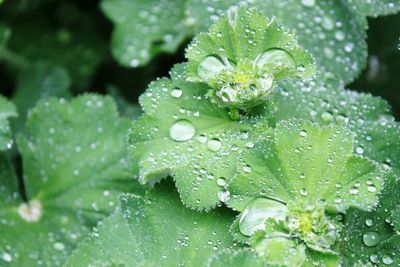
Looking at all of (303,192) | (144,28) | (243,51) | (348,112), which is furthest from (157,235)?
(144,28)

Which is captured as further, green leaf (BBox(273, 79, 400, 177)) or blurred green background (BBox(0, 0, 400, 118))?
blurred green background (BBox(0, 0, 400, 118))

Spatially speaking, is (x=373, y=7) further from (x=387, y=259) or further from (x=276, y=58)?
(x=387, y=259)

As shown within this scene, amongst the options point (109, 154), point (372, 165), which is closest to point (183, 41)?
point (109, 154)

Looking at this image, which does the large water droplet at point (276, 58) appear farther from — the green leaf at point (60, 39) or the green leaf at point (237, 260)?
the green leaf at point (60, 39)

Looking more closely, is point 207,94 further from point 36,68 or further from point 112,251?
point 36,68

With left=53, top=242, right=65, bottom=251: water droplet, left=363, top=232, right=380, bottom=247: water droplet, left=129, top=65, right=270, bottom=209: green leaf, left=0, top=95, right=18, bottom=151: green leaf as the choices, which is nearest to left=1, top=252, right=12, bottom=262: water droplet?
left=53, top=242, right=65, bottom=251: water droplet

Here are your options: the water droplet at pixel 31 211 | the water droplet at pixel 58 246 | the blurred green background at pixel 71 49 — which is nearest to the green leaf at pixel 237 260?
the water droplet at pixel 58 246

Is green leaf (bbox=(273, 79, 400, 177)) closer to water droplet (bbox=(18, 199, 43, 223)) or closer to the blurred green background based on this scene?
water droplet (bbox=(18, 199, 43, 223))
